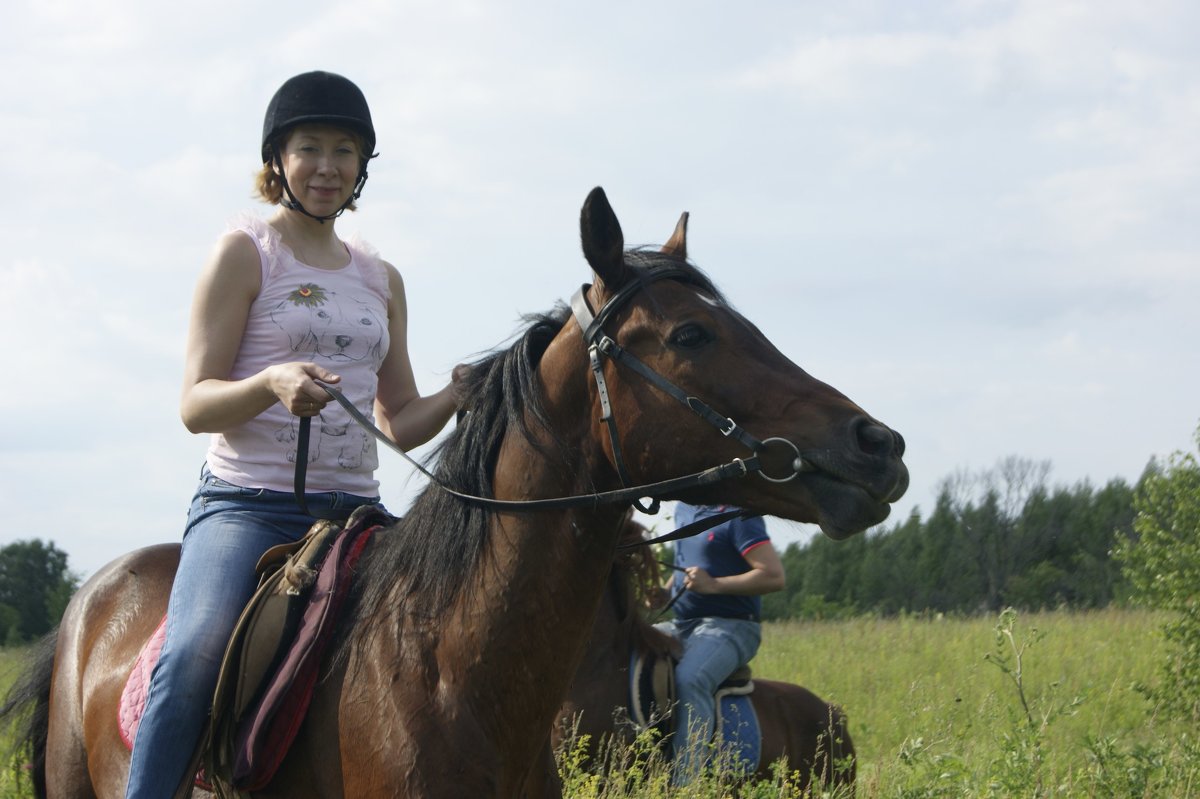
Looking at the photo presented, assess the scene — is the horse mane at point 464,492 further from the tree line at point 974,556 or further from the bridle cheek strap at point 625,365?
the tree line at point 974,556

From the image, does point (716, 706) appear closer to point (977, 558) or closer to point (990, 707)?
point (990, 707)

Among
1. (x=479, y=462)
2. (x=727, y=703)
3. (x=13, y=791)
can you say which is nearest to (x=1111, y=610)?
(x=727, y=703)

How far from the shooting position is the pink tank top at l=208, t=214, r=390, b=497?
3641 mm

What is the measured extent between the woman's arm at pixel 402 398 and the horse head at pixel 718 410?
Result: 95cm

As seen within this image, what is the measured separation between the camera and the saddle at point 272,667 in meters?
3.20

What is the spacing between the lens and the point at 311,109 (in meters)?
3.80

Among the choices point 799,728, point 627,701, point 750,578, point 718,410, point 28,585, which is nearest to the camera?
point 718,410

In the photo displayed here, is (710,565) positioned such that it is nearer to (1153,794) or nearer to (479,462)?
(1153,794)

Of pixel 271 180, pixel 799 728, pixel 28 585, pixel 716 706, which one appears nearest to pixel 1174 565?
pixel 799 728

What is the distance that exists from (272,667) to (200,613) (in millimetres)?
258

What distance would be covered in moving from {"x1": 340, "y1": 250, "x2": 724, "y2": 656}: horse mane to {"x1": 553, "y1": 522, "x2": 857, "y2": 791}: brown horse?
2971 millimetres

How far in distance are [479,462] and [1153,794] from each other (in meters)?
4.15

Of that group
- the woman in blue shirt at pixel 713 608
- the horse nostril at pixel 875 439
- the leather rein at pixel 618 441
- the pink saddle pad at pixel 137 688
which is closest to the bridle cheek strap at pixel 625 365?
the leather rein at pixel 618 441

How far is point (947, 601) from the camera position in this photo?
156 ft
